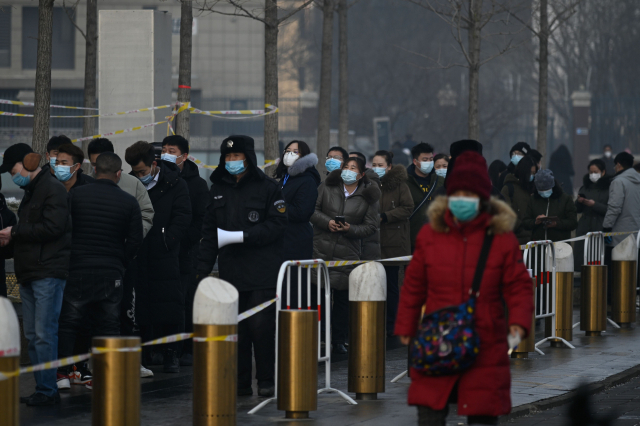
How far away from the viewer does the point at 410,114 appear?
56156mm

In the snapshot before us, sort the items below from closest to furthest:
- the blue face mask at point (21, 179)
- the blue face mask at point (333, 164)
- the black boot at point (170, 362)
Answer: the blue face mask at point (21, 179) < the black boot at point (170, 362) < the blue face mask at point (333, 164)

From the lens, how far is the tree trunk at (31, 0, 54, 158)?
11.2 metres

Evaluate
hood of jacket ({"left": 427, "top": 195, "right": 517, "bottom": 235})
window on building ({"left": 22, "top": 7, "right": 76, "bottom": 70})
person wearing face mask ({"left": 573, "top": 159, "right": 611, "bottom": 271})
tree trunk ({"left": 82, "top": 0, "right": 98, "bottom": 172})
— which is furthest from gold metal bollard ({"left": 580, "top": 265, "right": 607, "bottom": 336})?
window on building ({"left": 22, "top": 7, "right": 76, "bottom": 70})

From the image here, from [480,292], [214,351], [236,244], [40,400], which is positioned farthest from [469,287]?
[40,400]

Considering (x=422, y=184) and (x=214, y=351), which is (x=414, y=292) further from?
(x=422, y=184)

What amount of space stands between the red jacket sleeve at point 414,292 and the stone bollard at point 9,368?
6.37 ft

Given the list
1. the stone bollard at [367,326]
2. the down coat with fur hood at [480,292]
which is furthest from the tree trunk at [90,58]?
the down coat with fur hood at [480,292]

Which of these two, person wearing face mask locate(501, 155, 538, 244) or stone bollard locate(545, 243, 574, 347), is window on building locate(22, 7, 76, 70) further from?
stone bollard locate(545, 243, 574, 347)

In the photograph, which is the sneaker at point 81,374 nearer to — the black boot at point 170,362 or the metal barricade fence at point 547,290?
the black boot at point 170,362

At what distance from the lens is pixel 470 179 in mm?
5418

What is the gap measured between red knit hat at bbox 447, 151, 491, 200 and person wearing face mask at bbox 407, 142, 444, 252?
21.7 feet

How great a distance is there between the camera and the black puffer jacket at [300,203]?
992 centimetres

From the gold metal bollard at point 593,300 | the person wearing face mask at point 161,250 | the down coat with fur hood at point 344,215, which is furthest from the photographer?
the gold metal bollard at point 593,300

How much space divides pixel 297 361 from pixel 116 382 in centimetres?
175
